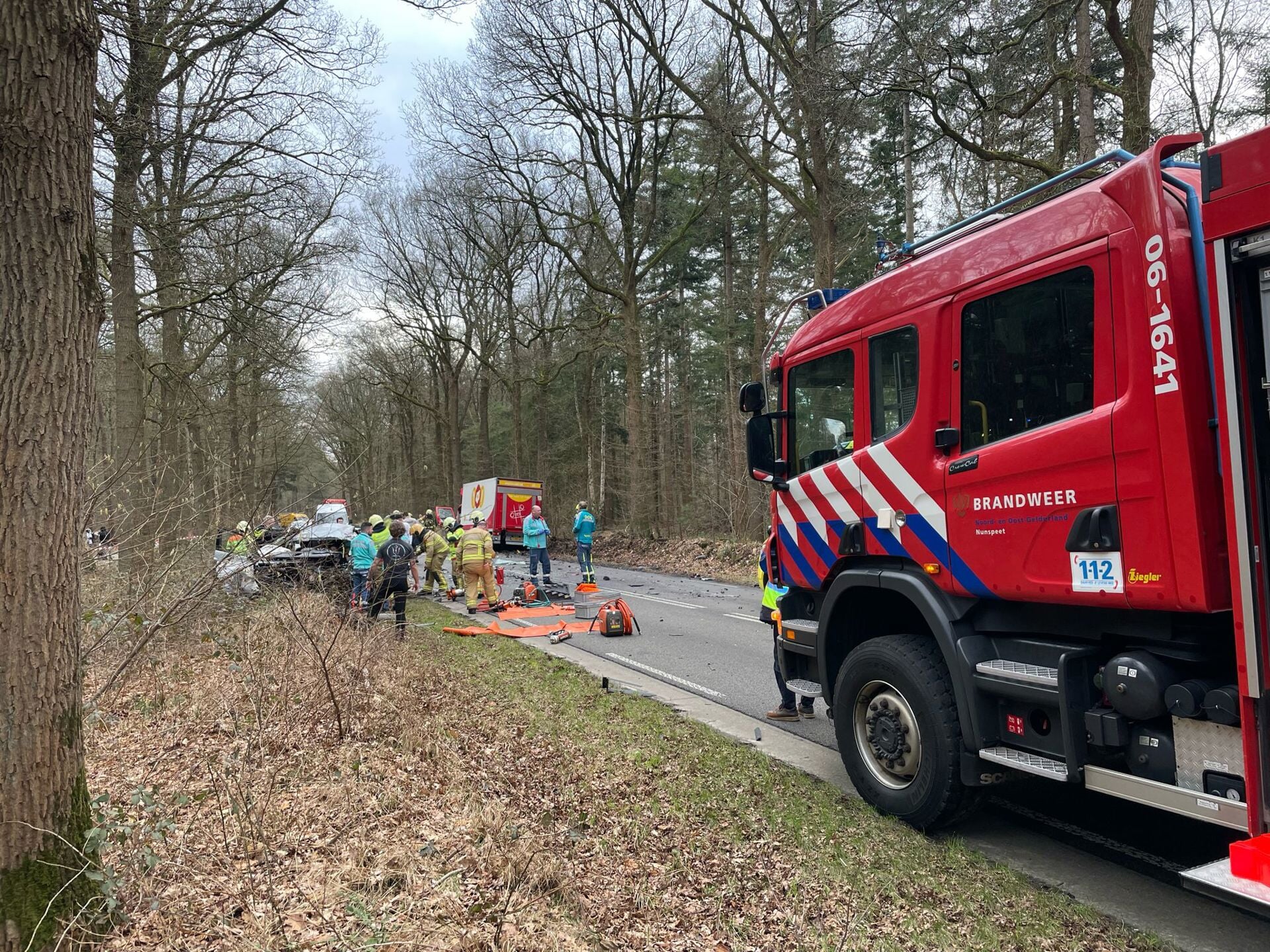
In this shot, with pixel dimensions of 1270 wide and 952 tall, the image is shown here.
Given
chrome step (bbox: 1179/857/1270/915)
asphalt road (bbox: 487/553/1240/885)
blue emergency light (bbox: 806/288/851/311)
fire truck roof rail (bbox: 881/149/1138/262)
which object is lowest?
asphalt road (bbox: 487/553/1240/885)

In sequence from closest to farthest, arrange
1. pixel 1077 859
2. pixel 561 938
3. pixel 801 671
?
pixel 561 938 < pixel 1077 859 < pixel 801 671

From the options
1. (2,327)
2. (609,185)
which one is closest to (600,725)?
(2,327)

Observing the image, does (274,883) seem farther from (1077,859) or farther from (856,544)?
(1077,859)

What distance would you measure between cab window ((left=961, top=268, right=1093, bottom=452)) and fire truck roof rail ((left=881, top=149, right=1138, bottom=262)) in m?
0.55

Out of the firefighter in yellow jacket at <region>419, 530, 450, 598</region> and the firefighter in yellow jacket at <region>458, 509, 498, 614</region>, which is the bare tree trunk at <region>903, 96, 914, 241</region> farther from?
the firefighter in yellow jacket at <region>419, 530, 450, 598</region>

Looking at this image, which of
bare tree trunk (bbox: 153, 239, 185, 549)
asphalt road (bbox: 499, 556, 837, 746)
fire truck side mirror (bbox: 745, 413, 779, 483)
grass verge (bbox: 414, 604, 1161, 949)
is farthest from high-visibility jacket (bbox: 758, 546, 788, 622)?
bare tree trunk (bbox: 153, 239, 185, 549)

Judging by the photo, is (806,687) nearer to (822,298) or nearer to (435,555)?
(822,298)

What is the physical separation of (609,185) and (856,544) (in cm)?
2248

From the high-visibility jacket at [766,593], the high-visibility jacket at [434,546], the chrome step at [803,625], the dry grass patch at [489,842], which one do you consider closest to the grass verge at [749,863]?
the dry grass patch at [489,842]

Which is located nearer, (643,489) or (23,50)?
(23,50)

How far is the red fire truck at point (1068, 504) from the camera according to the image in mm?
2900

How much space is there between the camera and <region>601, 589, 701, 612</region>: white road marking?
14.2 metres

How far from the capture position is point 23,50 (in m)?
2.84

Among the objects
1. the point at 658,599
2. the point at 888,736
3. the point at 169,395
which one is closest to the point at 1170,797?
the point at 888,736
